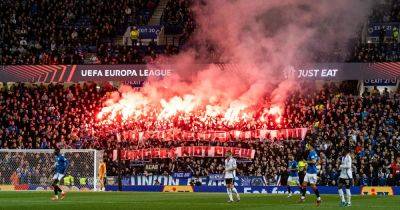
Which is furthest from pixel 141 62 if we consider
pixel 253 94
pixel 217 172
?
pixel 217 172

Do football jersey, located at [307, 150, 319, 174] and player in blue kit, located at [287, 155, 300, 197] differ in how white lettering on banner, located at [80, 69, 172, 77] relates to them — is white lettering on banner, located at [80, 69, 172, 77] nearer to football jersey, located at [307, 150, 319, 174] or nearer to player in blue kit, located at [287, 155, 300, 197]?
player in blue kit, located at [287, 155, 300, 197]

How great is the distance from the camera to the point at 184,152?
44156 millimetres

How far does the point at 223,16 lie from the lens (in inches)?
1962

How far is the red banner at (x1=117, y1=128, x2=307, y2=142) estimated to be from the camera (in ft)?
141

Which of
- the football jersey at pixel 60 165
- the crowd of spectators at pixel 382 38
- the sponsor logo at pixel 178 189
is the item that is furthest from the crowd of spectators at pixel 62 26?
the football jersey at pixel 60 165

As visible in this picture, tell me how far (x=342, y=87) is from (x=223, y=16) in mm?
8488

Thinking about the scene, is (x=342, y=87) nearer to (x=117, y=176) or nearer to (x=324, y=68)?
(x=324, y=68)

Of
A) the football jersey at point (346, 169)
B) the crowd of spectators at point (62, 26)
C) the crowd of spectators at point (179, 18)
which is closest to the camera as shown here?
the football jersey at point (346, 169)

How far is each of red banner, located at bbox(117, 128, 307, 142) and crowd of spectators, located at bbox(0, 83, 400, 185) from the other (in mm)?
341

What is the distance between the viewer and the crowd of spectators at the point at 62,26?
52.7 metres

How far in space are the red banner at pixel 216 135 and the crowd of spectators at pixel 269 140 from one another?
1.12ft

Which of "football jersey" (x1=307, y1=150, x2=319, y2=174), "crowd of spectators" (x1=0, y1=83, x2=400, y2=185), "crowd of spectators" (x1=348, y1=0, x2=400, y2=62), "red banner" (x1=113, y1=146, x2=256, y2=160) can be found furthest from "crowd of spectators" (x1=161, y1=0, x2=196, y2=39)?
"football jersey" (x1=307, y1=150, x2=319, y2=174)

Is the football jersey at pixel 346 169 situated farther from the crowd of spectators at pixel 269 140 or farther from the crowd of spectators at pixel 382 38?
the crowd of spectators at pixel 382 38

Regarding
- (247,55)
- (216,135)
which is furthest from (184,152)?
(247,55)
